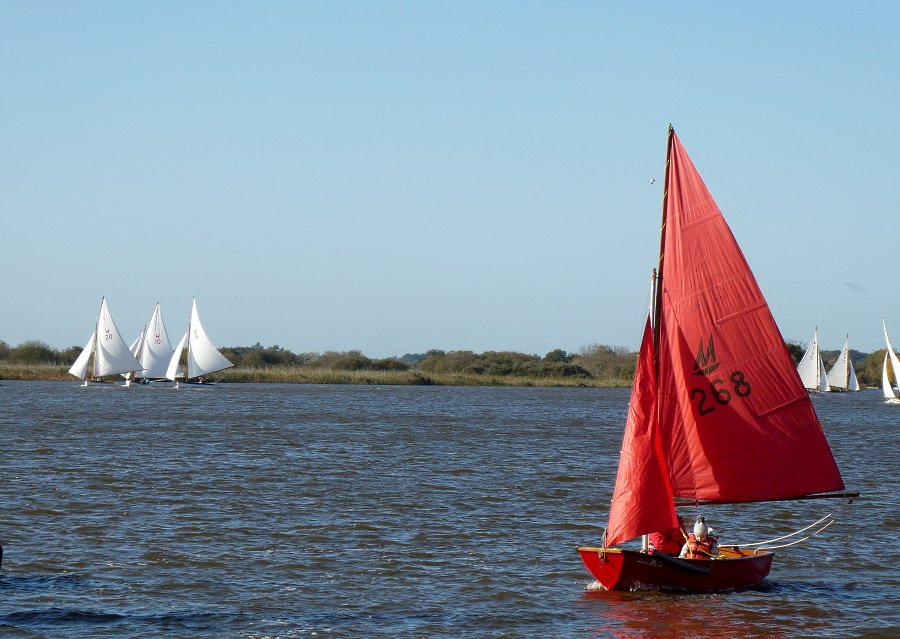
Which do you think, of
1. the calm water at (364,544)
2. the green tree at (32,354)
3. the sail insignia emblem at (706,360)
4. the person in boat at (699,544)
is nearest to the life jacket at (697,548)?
the person in boat at (699,544)

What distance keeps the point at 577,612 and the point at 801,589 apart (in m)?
4.02

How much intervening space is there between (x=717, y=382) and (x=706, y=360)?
1.17 feet

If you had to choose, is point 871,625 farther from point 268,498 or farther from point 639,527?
point 268,498

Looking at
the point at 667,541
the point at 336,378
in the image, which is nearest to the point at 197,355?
the point at 336,378

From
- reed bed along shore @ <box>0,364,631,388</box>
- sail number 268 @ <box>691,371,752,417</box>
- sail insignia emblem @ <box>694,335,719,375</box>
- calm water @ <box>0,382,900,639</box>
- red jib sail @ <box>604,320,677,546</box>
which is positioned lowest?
calm water @ <box>0,382,900,639</box>

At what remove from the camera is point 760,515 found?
25203 millimetres

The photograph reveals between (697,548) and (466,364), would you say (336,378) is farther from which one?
(697,548)

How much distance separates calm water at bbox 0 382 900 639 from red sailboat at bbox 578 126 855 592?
1.21 m

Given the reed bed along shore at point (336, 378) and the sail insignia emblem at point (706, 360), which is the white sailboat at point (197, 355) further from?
the sail insignia emblem at point (706, 360)

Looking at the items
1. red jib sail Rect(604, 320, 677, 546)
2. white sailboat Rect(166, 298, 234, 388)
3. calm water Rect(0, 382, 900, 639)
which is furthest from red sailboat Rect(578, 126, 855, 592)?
white sailboat Rect(166, 298, 234, 388)

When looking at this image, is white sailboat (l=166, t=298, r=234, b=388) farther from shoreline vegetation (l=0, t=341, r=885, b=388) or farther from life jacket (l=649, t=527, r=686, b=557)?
life jacket (l=649, t=527, r=686, b=557)

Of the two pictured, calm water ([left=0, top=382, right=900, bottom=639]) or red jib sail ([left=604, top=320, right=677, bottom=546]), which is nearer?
calm water ([left=0, top=382, right=900, bottom=639])

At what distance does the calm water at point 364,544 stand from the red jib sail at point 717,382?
1.81 metres

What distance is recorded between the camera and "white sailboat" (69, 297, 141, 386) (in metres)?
89.0
